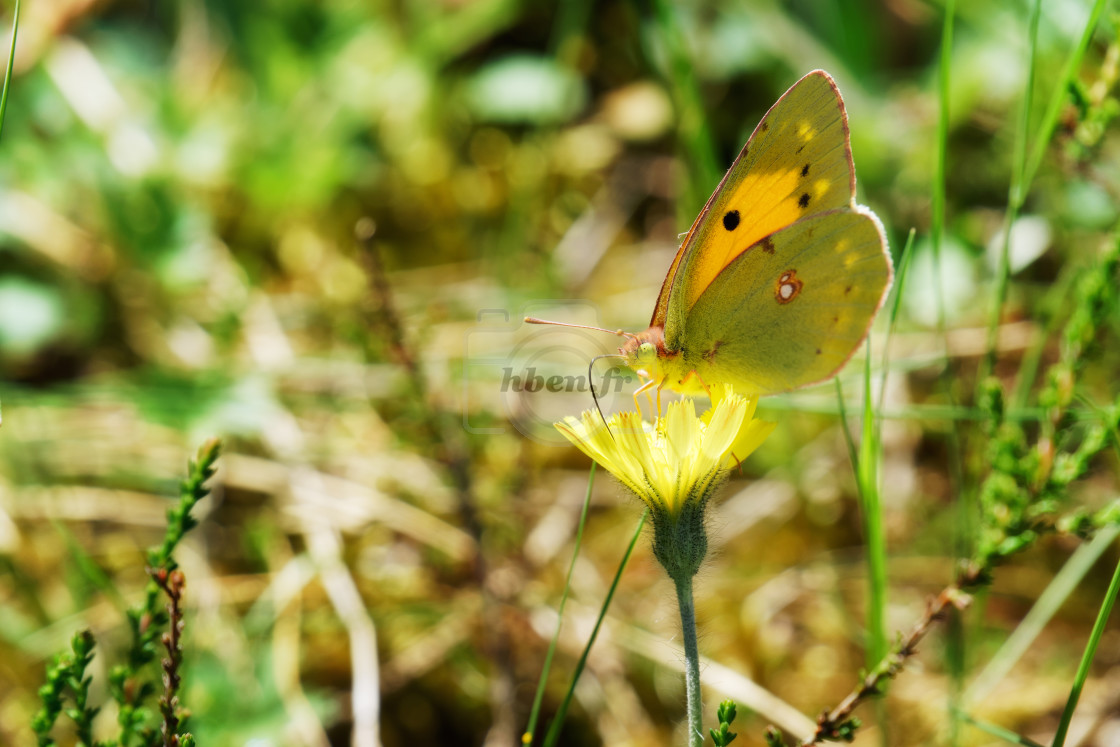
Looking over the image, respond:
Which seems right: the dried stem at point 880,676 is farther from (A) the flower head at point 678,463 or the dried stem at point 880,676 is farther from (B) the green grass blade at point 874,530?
(A) the flower head at point 678,463

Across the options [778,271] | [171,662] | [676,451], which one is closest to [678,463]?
[676,451]

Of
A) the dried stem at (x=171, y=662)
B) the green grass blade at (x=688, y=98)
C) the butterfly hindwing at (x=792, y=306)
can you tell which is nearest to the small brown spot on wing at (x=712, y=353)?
the butterfly hindwing at (x=792, y=306)

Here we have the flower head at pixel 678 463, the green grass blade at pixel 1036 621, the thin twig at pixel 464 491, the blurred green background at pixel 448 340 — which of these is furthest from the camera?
the blurred green background at pixel 448 340

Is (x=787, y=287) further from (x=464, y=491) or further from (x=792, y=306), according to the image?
(x=464, y=491)

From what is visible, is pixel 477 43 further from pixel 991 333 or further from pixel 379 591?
pixel 991 333

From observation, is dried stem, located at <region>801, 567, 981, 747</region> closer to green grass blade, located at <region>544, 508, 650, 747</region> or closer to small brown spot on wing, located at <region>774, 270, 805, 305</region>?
green grass blade, located at <region>544, 508, 650, 747</region>

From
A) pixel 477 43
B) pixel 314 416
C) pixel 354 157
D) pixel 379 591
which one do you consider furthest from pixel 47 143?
pixel 379 591
